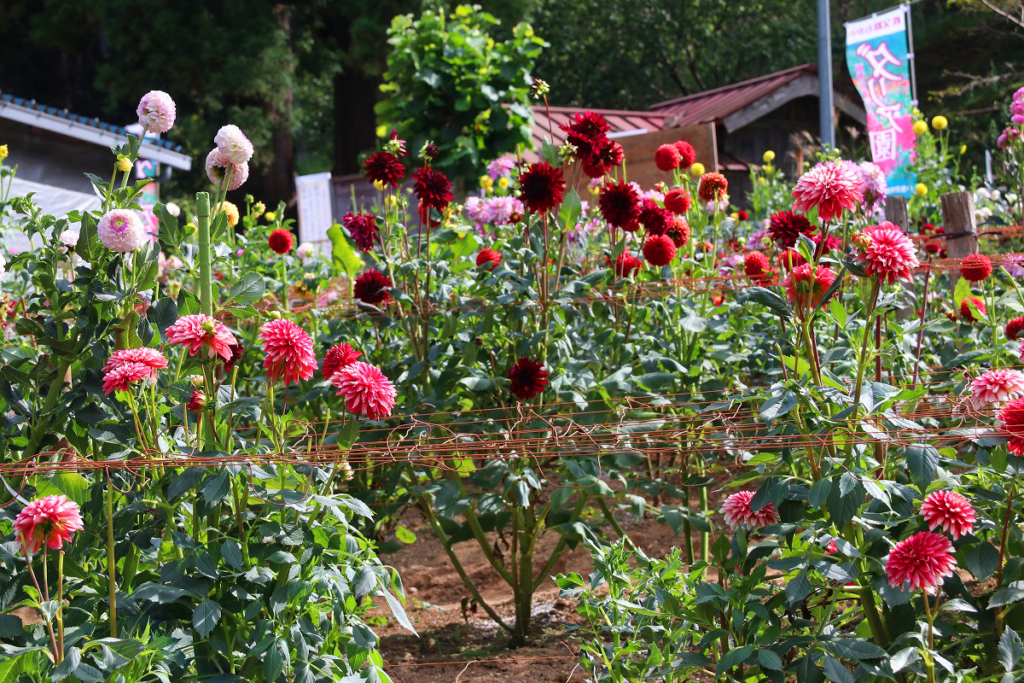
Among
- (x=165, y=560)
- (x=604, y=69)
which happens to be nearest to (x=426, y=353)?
(x=165, y=560)

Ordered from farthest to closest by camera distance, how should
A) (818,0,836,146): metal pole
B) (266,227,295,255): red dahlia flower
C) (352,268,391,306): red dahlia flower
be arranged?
1. (818,0,836,146): metal pole
2. (266,227,295,255): red dahlia flower
3. (352,268,391,306): red dahlia flower

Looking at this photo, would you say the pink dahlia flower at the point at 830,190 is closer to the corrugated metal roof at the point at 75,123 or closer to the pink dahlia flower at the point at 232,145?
the pink dahlia flower at the point at 232,145

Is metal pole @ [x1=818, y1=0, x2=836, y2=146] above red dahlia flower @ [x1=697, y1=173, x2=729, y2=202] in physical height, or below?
above

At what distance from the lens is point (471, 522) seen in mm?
2725

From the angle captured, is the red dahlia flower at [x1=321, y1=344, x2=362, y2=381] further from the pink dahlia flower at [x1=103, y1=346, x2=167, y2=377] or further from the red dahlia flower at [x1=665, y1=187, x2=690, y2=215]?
the red dahlia flower at [x1=665, y1=187, x2=690, y2=215]

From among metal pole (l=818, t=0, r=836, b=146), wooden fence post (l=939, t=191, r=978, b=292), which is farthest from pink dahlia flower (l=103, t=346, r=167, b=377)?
metal pole (l=818, t=0, r=836, b=146)

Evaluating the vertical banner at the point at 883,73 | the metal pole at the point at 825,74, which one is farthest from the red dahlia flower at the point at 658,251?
the metal pole at the point at 825,74

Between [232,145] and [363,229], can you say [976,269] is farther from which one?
[232,145]

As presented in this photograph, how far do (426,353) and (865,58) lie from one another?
7838 mm

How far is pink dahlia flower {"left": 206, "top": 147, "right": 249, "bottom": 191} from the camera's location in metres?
2.10

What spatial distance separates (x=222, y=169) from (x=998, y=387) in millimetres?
1597

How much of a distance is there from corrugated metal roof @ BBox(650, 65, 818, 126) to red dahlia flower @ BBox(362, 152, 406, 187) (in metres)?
11.4

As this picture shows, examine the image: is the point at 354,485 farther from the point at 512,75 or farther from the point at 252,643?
the point at 512,75

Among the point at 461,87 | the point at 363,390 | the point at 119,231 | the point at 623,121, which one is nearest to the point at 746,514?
the point at 363,390
